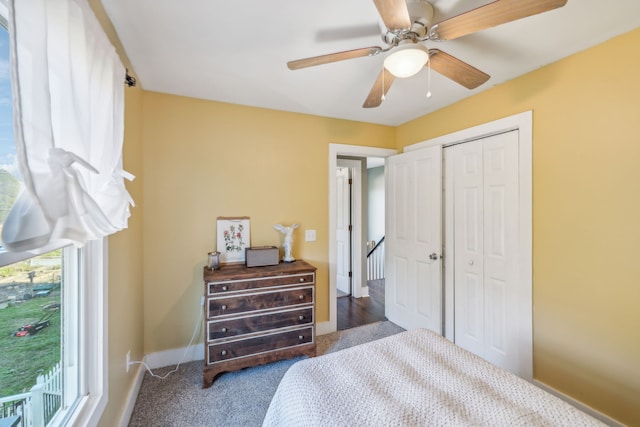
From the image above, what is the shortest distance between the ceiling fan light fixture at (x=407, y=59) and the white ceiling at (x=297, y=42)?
335mm

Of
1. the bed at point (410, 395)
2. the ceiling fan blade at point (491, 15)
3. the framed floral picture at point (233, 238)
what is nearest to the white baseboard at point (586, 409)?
the bed at point (410, 395)

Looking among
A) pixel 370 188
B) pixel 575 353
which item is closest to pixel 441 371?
pixel 575 353

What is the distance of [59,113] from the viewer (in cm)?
79

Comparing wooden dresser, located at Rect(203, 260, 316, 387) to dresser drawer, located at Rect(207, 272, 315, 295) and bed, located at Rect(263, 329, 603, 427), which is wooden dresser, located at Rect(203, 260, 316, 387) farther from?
bed, located at Rect(263, 329, 603, 427)

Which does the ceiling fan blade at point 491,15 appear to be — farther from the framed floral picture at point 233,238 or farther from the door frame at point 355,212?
the door frame at point 355,212

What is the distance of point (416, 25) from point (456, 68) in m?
0.37

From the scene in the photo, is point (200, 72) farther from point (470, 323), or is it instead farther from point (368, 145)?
point (470, 323)

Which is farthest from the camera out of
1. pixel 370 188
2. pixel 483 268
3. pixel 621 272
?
pixel 370 188

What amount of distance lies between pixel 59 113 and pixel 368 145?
280 centimetres

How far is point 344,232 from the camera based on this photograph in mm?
4258

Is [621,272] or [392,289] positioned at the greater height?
[621,272]

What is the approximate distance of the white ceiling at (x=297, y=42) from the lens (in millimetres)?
1363

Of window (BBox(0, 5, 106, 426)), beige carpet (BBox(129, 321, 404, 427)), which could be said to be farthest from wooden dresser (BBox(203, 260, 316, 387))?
window (BBox(0, 5, 106, 426))

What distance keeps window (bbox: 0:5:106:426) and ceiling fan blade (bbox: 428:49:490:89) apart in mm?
1707
